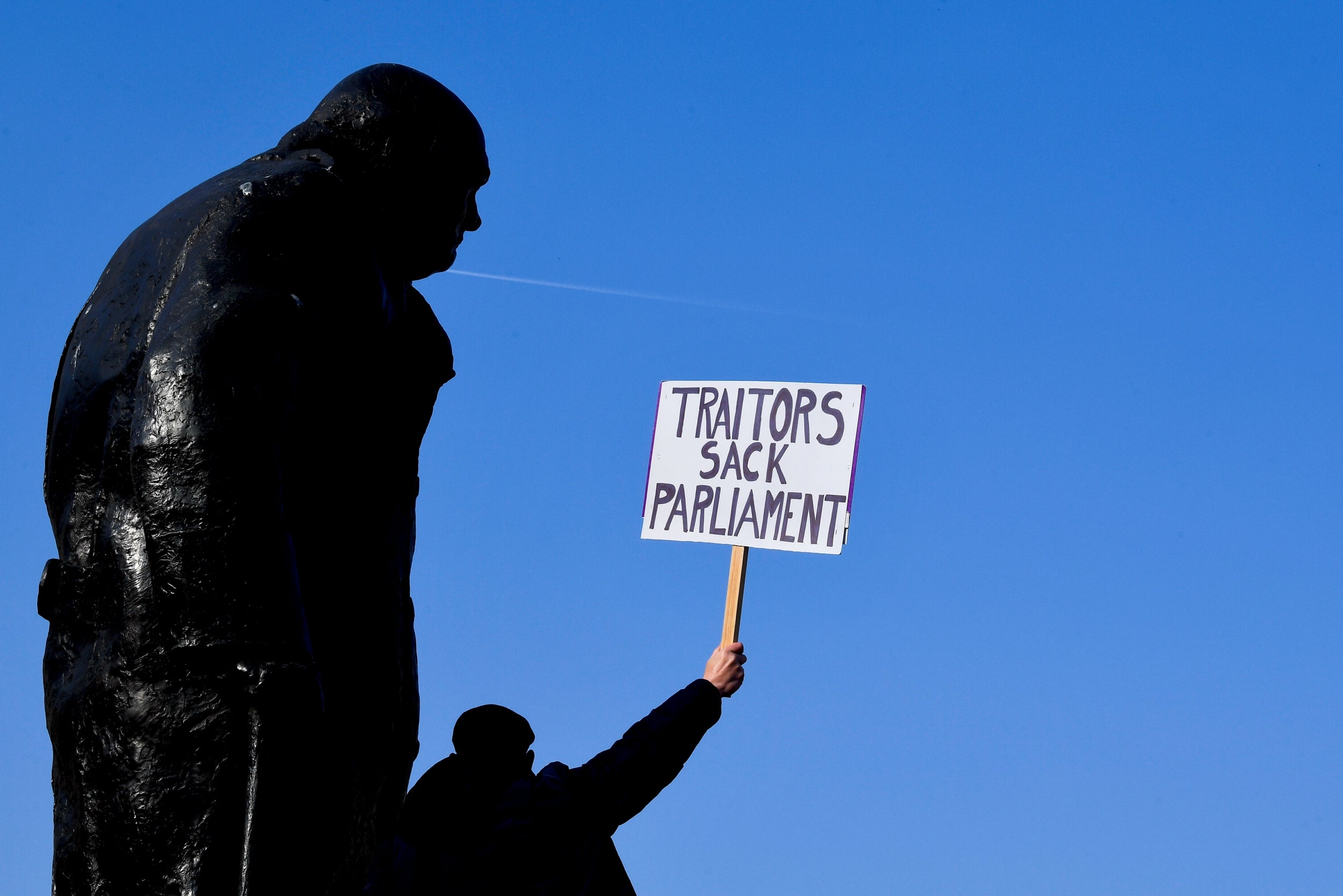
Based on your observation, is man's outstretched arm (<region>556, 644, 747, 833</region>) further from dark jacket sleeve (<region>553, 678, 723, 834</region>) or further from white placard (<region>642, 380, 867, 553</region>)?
white placard (<region>642, 380, 867, 553</region>)

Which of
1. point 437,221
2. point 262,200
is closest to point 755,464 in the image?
point 437,221

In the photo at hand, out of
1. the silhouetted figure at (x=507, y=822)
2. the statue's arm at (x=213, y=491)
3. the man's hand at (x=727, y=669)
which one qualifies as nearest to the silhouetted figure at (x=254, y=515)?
the statue's arm at (x=213, y=491)

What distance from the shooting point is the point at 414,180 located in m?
2.92

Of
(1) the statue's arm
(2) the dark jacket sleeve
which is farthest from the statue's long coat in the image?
(2) the dark jacket sleeve

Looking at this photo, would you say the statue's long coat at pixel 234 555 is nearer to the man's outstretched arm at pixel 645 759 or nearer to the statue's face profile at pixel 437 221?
the statue's face profile at pixel 437 221

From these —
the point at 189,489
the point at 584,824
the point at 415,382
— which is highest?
the point at 415,382

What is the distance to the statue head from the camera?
2879mm

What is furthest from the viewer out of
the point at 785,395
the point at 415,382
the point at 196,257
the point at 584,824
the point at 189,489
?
the point at 785,395

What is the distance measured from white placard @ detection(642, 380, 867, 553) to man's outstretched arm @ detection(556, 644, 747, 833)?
4.18ft

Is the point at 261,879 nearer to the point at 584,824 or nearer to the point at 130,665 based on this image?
the point at 130,665

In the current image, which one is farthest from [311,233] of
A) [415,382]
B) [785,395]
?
[785,395]

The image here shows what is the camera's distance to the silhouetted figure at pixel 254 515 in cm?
234

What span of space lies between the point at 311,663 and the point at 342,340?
56 cm

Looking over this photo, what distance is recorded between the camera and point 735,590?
8367 mm
